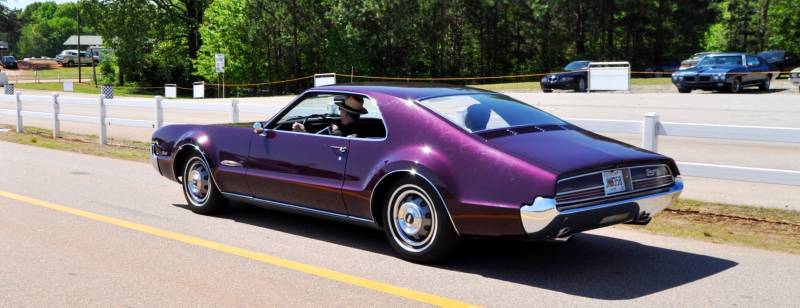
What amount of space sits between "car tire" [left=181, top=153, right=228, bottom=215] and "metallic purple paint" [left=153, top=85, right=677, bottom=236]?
8.4 inches

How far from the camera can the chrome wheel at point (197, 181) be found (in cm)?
815

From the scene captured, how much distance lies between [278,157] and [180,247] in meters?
1.12

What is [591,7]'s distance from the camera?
63156 millimetres

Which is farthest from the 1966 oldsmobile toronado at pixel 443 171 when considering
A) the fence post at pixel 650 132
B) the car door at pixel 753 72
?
the car door at pixel 753 72

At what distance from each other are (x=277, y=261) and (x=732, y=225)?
14.0 ft

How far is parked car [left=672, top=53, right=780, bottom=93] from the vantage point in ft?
92.8

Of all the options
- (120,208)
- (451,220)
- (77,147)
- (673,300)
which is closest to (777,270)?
(673,300)

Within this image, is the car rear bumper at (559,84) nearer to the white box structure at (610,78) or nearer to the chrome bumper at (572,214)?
the white box structure at (610,78)

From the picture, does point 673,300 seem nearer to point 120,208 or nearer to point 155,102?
point 120,208

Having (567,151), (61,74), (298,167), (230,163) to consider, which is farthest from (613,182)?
(61,74)

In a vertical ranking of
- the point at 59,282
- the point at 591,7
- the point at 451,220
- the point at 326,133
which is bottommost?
the point at 59,282

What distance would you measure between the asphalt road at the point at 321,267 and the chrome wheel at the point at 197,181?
0.19 m

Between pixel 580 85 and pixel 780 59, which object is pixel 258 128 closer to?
pixel 580 85

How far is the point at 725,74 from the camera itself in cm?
2816
